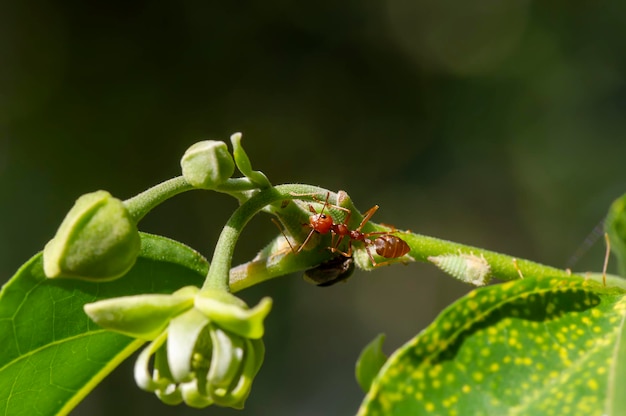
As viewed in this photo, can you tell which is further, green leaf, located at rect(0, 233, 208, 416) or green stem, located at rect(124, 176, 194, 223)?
green leaf, located at rect(0, 233, 208, 416)

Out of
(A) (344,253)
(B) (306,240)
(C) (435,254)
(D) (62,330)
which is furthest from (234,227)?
(D) (62,330)

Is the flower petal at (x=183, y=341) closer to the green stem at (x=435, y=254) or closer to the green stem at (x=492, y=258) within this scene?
the green stem at (x=435, y=254)

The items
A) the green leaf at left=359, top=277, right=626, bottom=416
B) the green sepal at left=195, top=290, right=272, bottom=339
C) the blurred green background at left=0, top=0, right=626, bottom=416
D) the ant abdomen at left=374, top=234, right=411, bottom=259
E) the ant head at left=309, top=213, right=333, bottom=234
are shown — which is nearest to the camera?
the green leaf at left=359, top=277, right=626, bottom=416

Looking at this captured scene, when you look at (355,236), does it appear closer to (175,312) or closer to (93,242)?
(175,312)

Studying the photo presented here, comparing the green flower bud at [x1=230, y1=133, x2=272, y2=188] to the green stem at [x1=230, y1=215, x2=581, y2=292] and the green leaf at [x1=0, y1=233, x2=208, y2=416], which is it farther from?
the green leaf at [x1=0, y1=233, x2=208, y2=416]

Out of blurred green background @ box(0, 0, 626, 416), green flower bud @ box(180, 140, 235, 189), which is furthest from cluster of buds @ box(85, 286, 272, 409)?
blurred green background @ box(0, 0, 626, 416)
